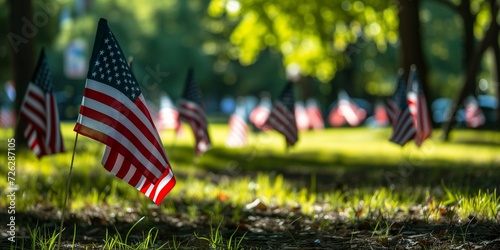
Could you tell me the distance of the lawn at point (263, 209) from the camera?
6.88 m

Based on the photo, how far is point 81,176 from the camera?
12969 millimetres

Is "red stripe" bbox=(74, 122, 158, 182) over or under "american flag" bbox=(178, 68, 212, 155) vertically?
under

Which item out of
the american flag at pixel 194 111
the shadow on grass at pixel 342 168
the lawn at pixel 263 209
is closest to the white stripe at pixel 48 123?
the lawn at pixel 263 209

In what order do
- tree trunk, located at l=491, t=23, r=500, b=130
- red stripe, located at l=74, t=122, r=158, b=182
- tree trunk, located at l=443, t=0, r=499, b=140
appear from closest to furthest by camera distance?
red stripe, located at l=74, t=122, r=158, b=182
tree trunk, located at l=443, t=0, r=499, b=140
tree trunk, located at l=491, t=23, r=500, b=130

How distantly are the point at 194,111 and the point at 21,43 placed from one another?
5858 mm

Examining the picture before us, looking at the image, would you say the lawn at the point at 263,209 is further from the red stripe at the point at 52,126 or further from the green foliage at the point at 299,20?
the green foliage at the point at 299,20

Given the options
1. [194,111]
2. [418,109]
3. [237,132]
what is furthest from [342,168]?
[418,109]

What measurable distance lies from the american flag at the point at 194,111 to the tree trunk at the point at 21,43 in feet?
16.4

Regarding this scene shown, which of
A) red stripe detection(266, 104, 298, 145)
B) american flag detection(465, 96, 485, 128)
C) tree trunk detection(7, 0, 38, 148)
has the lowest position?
red stripe detection(266, 104, 298, 145)

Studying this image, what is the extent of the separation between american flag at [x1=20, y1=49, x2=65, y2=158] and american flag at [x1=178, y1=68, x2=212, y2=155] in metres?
2.89

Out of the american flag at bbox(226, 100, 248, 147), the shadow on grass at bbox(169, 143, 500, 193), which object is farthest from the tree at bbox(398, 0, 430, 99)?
the american flag at bbox(226, 100, 248, 147)

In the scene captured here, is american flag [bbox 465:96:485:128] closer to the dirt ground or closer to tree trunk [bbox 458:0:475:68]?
tree trunk [bbox 458:0:475:68]

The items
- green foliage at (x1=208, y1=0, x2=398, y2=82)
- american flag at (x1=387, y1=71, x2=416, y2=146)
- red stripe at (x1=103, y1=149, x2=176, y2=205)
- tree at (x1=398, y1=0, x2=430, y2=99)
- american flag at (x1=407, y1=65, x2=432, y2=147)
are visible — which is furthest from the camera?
green foliage at (x1=208, y1=0, x2=398, y2=82)

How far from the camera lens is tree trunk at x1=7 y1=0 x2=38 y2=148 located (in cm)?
1772
